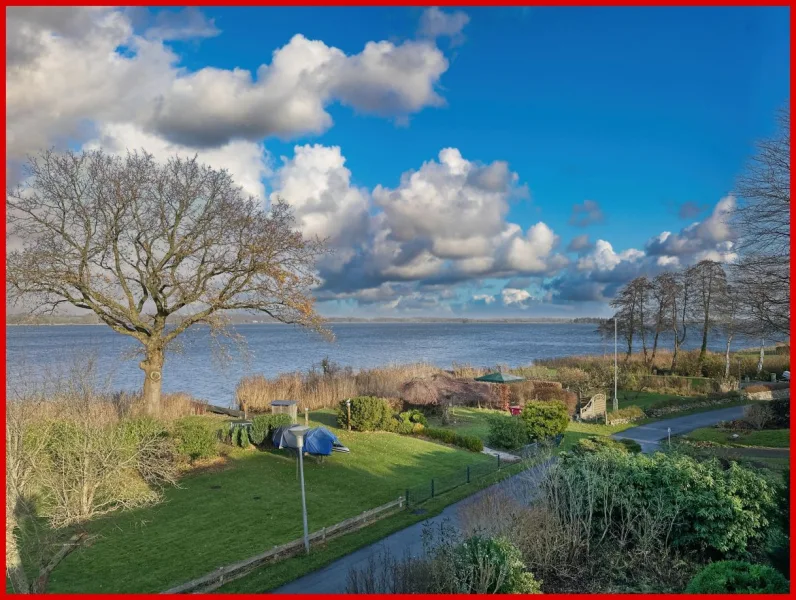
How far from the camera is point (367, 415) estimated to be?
968 inches

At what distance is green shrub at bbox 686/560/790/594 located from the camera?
7434mm

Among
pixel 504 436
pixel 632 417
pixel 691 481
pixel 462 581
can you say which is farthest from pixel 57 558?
pixel 632 417

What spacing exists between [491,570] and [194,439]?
1364 centimetres

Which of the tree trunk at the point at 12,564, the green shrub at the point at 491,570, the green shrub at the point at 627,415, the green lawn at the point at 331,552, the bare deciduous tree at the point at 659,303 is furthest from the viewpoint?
the bare deciduous tree at the point at 659,303

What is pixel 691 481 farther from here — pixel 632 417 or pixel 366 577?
pixel 632 417

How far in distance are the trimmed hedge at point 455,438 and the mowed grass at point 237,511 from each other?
566 millimetres

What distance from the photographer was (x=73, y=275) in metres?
19.2

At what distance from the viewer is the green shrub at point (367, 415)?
2462 centimetres

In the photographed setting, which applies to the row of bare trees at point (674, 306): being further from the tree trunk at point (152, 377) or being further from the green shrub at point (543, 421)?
the tree trunk at point (152, 377)

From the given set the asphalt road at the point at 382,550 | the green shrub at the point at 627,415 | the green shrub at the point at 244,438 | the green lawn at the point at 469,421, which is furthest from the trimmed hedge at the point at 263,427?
the green shrub at the point at 627,415

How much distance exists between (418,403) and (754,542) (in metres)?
20.3

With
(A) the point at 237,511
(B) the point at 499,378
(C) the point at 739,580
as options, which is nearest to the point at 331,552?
(A) the point at 237,511

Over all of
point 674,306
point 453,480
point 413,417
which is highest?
point 674,306

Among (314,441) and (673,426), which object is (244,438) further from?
(673,426)
